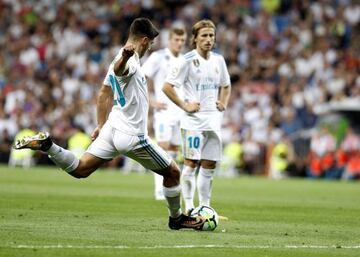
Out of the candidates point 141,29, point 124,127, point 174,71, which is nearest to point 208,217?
point 124,127

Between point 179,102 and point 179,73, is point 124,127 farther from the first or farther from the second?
point 179,73

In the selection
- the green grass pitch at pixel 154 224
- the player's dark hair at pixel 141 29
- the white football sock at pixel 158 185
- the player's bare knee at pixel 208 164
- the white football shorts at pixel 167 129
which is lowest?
the green grass pitch at pixel 154 224

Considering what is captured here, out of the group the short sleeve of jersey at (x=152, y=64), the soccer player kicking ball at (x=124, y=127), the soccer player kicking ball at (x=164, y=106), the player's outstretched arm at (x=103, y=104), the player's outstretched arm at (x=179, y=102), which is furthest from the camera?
the short sleeve of jersey at (x=152, y=64)

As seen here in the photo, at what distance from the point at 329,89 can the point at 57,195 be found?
641 inches

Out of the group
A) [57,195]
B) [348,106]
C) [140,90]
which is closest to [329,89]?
[348,106]

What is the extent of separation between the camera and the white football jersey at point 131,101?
10.3 m

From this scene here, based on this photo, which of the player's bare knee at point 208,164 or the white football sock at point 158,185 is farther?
the white football sock at point 158,185

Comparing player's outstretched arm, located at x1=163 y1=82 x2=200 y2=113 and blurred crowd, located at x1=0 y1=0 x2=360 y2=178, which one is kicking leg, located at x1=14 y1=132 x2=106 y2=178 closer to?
player's outstretched arm, located at x1=163 y1=82 x2=200 y2=113

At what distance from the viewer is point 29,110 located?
34156mm

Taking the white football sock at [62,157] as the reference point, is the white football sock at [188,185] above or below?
below

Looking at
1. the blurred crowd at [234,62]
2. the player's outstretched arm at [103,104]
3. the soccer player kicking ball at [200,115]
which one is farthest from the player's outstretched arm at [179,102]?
Answer: the blurred crowd at [234,62]

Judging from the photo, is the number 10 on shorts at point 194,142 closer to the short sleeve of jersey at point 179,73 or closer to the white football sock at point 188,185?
the white football sock at point 188,185

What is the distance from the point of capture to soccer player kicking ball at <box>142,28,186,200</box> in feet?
53.5

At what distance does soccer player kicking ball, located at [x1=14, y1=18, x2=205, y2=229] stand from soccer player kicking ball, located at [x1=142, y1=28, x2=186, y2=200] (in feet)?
18.6
